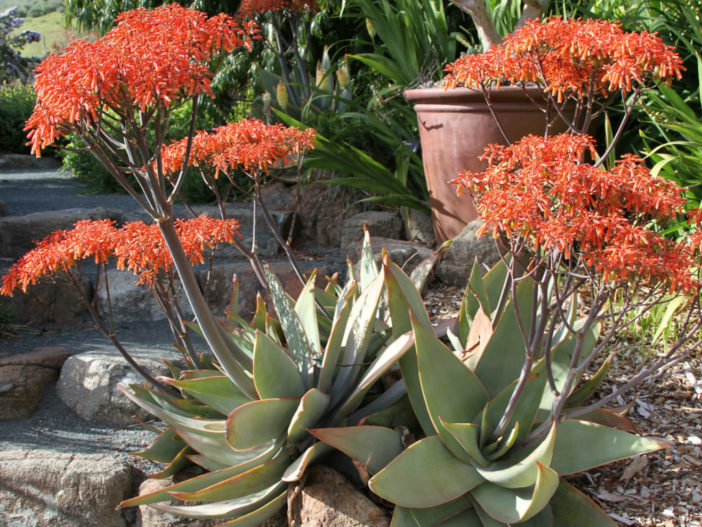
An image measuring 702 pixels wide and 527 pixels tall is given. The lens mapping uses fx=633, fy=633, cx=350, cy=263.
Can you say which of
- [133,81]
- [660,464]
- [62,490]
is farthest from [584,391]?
[62,490]

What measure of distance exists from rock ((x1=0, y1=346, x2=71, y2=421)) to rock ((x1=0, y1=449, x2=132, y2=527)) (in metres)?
0.64

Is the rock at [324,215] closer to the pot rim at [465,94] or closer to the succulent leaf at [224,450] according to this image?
the pot rim at [465,94]

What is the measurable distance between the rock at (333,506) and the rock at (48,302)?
2.32m

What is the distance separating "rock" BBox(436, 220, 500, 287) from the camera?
3.26 m

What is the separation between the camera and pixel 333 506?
5.91 ft

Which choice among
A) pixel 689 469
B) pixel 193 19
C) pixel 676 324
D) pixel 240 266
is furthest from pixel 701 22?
pixel 193 19

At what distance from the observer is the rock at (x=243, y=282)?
3.67 metres

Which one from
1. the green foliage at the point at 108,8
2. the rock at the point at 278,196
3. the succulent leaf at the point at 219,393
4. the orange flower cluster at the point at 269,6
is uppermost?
the green foliage at the point at 108,8

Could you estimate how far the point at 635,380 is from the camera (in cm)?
155

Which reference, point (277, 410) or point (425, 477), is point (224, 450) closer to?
point (277, 410)

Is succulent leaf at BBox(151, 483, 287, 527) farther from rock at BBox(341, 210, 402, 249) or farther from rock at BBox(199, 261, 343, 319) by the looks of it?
rock at BBox(341, 210, 402, 249)

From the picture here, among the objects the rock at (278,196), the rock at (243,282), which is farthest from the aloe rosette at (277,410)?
the rock at (278,196)

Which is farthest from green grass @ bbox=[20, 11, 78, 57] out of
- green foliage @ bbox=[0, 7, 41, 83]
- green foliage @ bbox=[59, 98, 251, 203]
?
green foliage @ bbox=[59, 98, 251, 203]

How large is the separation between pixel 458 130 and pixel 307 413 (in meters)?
2.22
